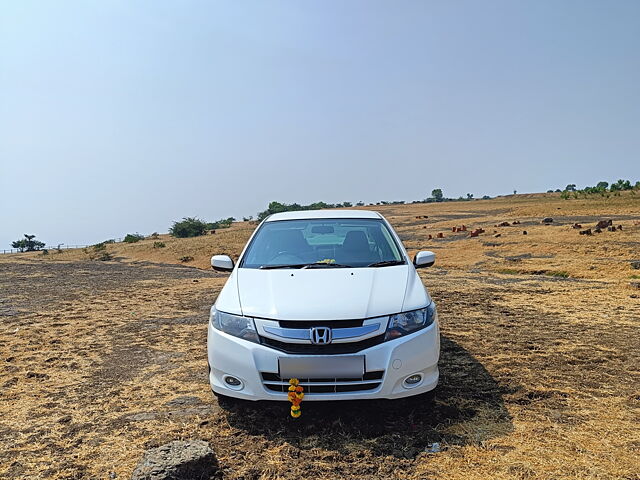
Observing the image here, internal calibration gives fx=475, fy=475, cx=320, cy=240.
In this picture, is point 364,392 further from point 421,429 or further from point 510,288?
point 510,288

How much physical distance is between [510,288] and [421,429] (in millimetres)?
6969

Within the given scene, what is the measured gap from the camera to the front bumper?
3.17 meters

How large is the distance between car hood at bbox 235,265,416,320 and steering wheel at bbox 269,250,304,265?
0.36 meters

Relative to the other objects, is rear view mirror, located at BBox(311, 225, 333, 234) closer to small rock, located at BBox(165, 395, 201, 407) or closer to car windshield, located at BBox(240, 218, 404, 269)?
car windshield, located at BBox(240, 218, 404, 269)

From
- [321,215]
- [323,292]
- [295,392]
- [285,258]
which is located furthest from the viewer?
[321,215]

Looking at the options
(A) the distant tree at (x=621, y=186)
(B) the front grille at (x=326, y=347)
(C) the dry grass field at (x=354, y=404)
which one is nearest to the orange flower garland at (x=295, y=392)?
(B) the front grille at (x=326, y=347)

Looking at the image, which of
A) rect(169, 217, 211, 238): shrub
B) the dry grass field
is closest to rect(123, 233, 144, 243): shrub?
rect(169, 217, 211, 238): shrub

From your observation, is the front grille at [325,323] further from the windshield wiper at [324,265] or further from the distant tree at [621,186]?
the distant tree at [621,186]

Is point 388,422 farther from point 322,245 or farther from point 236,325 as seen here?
point 322,245

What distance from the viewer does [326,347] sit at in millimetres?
3176

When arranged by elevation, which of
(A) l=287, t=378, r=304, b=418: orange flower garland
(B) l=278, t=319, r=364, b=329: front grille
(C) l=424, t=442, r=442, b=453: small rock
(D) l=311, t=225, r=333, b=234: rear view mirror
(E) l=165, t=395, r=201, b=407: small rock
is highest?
(D) l=311, t=225, r=333, b=234: rear view mirror

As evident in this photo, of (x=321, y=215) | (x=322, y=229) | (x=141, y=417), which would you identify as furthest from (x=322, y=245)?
(x=141, y=417)

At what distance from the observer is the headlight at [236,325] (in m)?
3.32

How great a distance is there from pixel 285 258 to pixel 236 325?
1256mm
